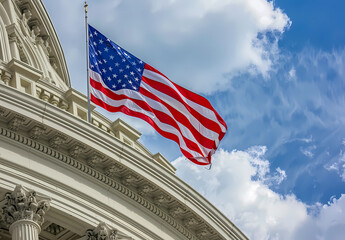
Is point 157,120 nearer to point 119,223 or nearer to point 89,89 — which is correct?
point 89,89

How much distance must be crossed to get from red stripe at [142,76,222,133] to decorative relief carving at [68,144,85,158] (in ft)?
20.3

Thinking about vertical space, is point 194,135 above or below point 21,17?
below

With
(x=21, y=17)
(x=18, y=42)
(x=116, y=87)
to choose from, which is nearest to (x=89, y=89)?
(x=116, y=87)

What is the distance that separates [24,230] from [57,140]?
3.02m

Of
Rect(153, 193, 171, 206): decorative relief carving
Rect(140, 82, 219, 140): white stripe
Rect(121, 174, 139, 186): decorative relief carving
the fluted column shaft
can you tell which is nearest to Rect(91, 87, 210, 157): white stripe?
Rect(140, 82, 219, 140): white stripe

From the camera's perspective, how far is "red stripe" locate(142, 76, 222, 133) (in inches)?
1200

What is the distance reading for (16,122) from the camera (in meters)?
23.8

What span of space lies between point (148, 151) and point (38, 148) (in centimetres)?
665

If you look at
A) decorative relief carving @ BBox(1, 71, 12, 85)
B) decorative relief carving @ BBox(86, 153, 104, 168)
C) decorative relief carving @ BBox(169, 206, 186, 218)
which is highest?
decorative relief carving @ BBox(1, 71, 12, 85)

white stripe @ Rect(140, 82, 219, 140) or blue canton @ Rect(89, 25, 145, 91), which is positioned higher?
blue canton @ Rect(89, 25, 145, 91)

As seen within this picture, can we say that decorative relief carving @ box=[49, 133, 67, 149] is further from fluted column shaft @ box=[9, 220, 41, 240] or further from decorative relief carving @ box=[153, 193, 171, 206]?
decorative relief carving @ box=[153, 193, 171, 206]

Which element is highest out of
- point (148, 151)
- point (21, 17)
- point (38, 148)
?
point (21, 17)

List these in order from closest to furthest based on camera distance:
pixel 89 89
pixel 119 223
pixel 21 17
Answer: pixel 119 223 < pixel 89 89 < pixel 21 17

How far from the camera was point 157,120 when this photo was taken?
29.5m
